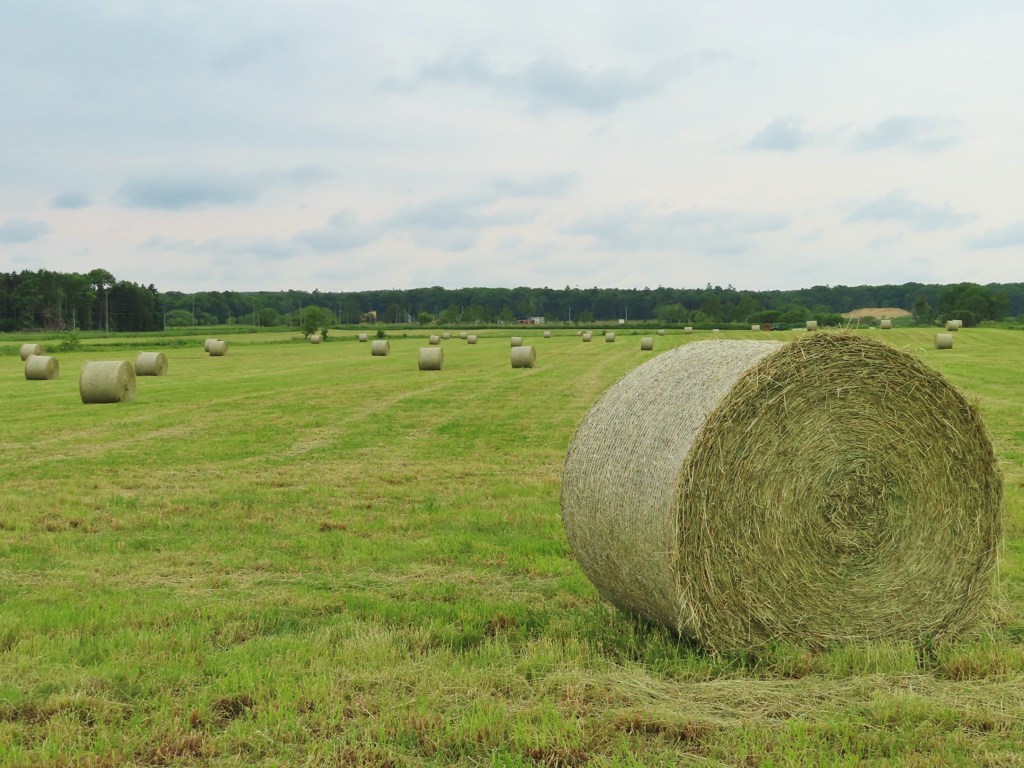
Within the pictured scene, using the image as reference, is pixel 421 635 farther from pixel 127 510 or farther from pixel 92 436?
pixel 92 436

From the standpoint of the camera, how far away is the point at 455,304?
536 ft

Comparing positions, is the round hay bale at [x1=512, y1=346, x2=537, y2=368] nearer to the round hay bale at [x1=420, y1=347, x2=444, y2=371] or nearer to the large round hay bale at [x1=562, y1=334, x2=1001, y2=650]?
the round hay bale at [x1=420, y1=347, x2=444, y2=371]

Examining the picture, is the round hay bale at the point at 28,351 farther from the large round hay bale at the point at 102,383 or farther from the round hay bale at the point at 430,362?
the large round hay bale at the point at 102,383

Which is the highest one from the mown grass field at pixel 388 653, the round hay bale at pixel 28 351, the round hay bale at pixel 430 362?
the round hay bale at pixel 28 351

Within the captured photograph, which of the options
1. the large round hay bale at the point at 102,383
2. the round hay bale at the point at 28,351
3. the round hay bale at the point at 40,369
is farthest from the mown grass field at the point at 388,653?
the round hay bale at the point at 28,351

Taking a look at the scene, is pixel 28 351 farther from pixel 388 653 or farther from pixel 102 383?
pixel 388 653

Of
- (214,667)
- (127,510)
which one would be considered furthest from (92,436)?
(214,667)

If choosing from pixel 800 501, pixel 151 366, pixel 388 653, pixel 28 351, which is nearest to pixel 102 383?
pixel 151 366

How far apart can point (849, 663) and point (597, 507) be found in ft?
6.56

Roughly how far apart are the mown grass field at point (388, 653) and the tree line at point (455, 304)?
282ft

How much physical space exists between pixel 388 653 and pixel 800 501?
302 cm

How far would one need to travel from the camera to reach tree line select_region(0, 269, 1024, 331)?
115562 millimetres

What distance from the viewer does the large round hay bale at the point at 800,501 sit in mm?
6457

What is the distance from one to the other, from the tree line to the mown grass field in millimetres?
86026
